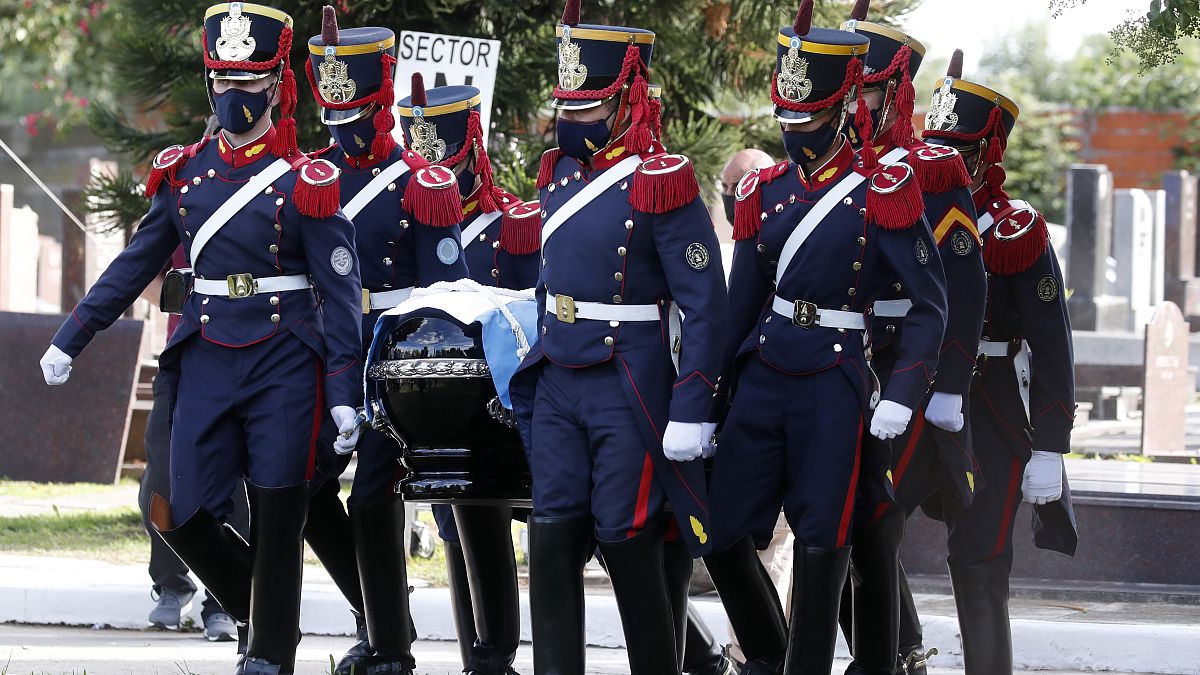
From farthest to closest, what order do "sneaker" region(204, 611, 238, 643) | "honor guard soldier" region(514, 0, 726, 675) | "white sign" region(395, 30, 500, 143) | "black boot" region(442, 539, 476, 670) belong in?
1. "white sign" region(395, 30, 500, 143)
2. "sneaker" region(204, 611, 238, 643)
3. "black boot" region(442, 539, 476, 670)
4. "honor guard soldier" region(514, 0, 726, 675)

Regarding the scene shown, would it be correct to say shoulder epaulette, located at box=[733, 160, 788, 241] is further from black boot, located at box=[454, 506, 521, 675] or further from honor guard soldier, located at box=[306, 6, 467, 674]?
black boot, located at box=[454, 506, 521, 675]

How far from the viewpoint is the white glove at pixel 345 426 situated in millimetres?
5629

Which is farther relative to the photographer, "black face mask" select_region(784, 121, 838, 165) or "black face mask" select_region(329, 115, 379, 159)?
"black face mask" select_region(329, 115, 379, 159)

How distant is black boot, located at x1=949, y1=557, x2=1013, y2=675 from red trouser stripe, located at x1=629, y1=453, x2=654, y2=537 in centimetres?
133

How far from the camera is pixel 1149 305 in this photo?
23.7 m

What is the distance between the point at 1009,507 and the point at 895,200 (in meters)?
1.27

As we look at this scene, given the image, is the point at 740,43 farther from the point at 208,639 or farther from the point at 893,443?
the point at 893,443

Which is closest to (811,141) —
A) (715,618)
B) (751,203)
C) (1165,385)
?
(751,203)

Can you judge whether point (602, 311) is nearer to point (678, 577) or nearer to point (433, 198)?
point (678, 577)

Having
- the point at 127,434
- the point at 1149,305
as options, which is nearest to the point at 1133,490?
the point at 127,434

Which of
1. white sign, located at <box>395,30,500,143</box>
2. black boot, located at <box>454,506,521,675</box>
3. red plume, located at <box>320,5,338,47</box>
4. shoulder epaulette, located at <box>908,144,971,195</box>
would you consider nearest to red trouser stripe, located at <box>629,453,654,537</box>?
black boot, located at <box>454,506,521,675</box>

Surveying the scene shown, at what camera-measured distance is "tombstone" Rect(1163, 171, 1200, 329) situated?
26.0 meters

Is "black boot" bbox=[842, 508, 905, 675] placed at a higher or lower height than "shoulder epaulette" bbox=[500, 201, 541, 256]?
lower

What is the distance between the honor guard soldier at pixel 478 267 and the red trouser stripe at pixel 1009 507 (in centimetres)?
163
